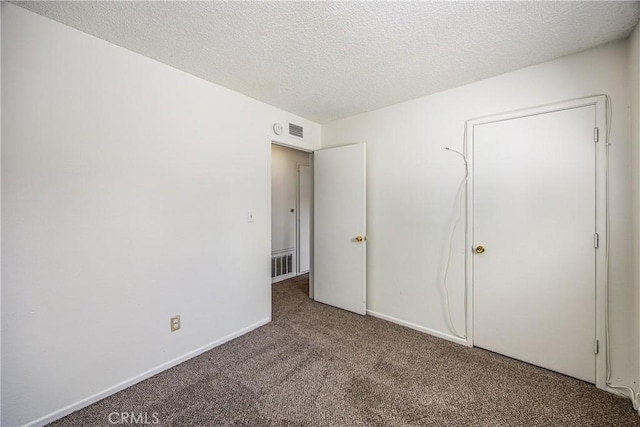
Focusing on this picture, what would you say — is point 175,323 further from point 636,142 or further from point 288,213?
point 636,142

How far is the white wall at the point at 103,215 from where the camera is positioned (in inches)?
56.1

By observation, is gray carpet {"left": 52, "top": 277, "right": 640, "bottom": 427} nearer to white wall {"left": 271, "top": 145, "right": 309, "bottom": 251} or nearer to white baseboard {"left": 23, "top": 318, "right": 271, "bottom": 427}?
white baseboard {"left": 23, "top": 318, "right": 271, "bottom": 427}

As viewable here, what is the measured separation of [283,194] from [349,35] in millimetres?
3080

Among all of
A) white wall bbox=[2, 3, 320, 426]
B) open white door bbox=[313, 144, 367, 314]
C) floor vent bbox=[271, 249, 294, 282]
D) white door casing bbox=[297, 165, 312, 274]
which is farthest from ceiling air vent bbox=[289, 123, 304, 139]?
floor vent bbox=[271, 249, 294, 282]

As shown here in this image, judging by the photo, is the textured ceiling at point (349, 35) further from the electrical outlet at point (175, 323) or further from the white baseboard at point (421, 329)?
the white baseboard at point (421, 329)

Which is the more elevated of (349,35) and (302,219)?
(349,35)

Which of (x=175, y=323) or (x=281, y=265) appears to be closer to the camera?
(x=175, y=323)

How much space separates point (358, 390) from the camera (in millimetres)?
1762

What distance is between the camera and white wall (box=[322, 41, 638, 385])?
5.56 feet

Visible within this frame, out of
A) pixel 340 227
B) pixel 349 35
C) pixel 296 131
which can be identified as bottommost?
Answer: pixel 340 227

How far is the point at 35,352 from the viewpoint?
1473 mm

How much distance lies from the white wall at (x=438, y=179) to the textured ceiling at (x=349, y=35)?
16 cm

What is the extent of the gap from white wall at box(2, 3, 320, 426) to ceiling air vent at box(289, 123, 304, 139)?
715 mm

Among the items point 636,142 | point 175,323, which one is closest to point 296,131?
point 175,323
